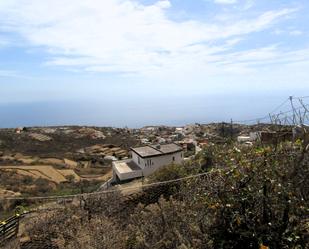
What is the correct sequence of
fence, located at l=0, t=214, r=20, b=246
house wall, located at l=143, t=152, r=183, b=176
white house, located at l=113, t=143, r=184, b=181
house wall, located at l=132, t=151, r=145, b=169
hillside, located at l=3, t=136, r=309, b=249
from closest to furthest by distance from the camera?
hillside, located at l=3, t=136, r=309, b=249, fence, located at l=0, t=214, r=20, b=246, white house, located at l=113, t=143, r=184, b=181, house wall, located at l=143, t=152, r=183, b=176, house wall, located at l=132, t=151, r=145, b=169

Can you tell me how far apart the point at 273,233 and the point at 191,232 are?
1.19m

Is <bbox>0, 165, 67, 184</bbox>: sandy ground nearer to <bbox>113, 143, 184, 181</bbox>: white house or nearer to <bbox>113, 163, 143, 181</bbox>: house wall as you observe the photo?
<bbox>113, 143, 184, 181</bbox>: white house

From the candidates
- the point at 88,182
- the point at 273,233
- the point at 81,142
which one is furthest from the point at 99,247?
the point at 81,142

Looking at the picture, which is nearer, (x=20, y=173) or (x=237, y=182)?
(x=237, y=182)

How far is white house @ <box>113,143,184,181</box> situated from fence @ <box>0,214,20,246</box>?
14288 millimetres

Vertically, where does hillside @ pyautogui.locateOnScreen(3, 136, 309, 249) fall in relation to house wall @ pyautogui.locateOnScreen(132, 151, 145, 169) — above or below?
above

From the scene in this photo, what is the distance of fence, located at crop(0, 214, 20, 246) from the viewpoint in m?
9.40

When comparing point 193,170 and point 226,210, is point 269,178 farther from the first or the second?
point 193,170

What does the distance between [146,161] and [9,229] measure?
16018 millimetres

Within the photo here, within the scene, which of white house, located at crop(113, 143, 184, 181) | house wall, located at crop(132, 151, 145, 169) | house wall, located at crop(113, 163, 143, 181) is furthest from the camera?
house wall, located at crop(132, 151, 145, 169)

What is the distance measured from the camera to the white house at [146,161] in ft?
83.2

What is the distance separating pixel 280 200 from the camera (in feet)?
18.4

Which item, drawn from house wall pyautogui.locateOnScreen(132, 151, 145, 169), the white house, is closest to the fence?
the white house

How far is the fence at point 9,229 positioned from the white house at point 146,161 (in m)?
14.3
